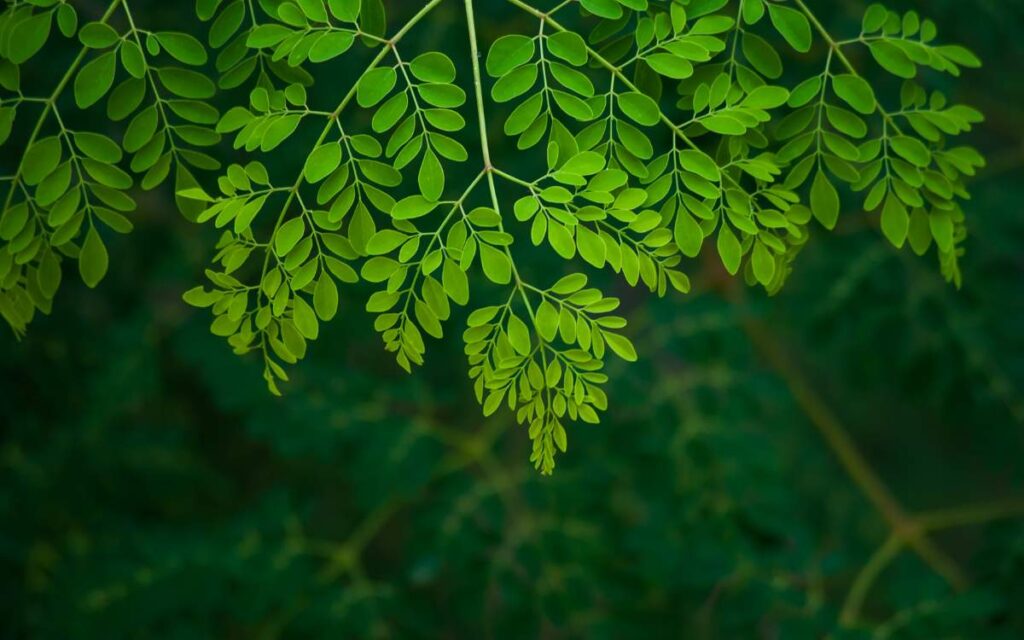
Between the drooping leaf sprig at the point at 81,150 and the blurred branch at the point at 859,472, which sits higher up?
the drooping leaf sprig at the point at 81,150

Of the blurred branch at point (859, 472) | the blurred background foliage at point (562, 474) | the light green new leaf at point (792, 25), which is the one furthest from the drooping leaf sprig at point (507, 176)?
the blurred branch at point (859, 472)

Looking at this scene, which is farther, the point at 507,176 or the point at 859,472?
the point at 859,472

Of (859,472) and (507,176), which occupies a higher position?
(507,176)

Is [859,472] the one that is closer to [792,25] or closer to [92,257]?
[792,25]

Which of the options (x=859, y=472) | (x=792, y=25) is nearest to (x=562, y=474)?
(x=859, y=472)

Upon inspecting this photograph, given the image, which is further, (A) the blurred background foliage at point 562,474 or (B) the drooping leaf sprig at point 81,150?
(A) the blurred background foliage at point 562,474

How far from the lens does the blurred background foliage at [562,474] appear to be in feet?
3.95

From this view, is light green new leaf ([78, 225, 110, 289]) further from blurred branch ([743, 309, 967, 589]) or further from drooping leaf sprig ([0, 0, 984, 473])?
blurred branch ([743, 309, 967, 589])

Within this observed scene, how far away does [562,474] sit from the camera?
1310mm

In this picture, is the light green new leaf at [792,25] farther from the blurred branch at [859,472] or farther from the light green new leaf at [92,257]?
the blurred branch at [859,472]

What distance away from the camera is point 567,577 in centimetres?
124

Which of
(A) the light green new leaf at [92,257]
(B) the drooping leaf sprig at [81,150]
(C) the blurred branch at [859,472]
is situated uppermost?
(B) the drooping leaf sprig at [81,150]

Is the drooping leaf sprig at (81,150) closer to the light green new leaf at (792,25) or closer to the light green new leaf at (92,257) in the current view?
the light green new leaf at (92,257)

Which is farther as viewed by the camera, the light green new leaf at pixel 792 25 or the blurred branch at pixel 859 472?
the blurred branch at pixel 859 472
